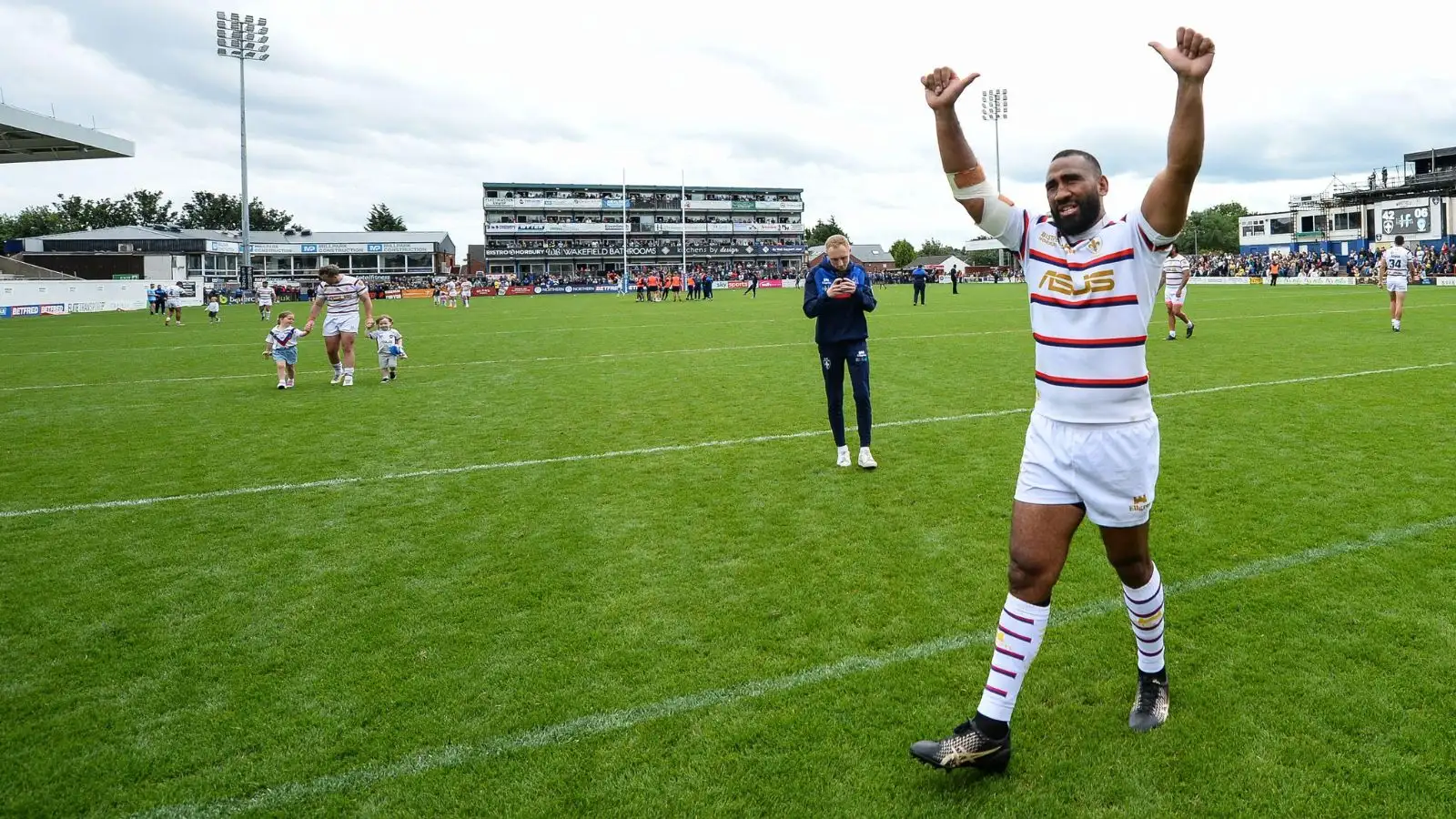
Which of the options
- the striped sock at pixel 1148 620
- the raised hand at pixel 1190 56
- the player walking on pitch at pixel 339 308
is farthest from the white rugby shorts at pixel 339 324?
the raised hand at pixel 1190 56

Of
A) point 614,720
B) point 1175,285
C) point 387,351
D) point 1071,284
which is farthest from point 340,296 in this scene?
point 1175,285

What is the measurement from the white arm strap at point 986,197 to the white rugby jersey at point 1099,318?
0.67 ft

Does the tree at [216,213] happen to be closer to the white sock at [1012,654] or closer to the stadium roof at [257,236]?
the stadium roof at [257,236]

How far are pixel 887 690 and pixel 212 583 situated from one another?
4.13 meters

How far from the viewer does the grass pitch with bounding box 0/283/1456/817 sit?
11.0 feet

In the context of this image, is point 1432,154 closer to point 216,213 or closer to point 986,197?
point 986,197

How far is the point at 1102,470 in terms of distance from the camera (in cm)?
335

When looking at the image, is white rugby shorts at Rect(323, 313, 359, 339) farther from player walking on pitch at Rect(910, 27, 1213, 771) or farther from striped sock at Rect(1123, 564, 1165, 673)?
striped sock at Rect(1123, 564, 1165, 673)

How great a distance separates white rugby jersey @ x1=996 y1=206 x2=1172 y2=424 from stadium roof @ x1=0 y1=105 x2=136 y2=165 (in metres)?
49.2

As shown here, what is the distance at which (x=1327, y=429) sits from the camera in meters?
9.09

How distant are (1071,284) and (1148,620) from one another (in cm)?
141

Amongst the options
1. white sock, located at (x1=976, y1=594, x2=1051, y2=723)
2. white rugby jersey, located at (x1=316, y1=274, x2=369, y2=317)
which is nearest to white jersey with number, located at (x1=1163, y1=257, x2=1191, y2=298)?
white rugby jersey, located at (x1=316, y1=274, x2=369, y2=317)

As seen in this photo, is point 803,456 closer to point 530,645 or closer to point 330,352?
point 530,645

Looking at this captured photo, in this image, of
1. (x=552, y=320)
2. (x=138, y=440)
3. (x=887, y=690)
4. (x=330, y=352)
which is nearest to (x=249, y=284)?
(x=552, y=320)
